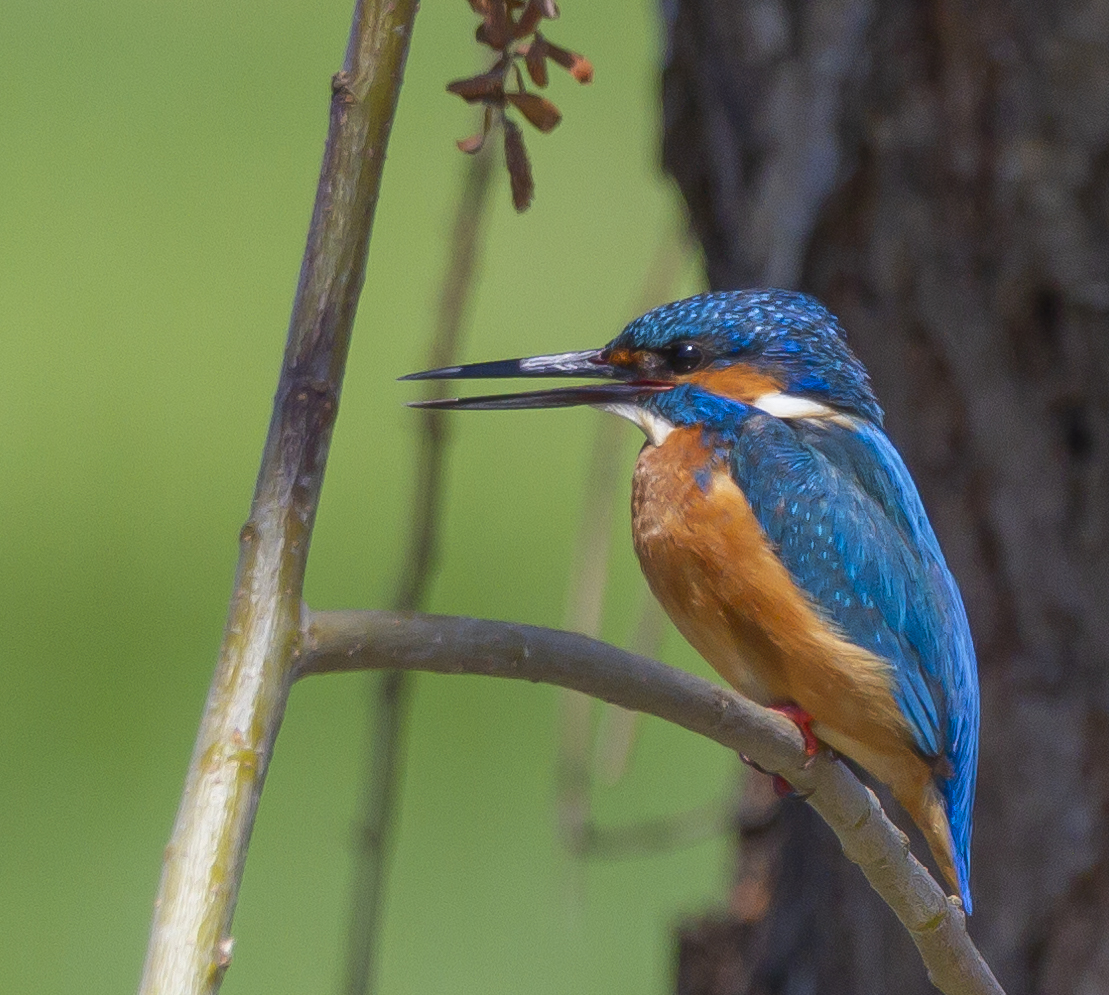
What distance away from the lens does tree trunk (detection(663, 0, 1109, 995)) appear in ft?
6.26

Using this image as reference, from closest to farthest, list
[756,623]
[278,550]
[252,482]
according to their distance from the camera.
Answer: [278,550] < [756,623] < [252,482]

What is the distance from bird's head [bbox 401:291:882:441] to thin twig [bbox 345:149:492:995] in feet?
0.36


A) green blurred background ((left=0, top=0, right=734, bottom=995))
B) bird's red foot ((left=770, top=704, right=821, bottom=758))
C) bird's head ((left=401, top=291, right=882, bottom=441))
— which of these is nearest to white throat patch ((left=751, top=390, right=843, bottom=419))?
bird's head ((left=401, top=291, right=882, bottom=441))

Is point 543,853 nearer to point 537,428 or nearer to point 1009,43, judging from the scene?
point 537,428

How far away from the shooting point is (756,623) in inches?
57.2

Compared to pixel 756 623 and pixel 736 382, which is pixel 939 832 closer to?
pixel 756 623

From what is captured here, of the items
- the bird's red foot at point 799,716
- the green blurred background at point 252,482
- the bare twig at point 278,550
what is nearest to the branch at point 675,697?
Answer: the bare twig at point 278,550

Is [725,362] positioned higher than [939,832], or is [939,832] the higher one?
[725,362]

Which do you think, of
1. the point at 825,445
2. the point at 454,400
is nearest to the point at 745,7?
the point at 825,445

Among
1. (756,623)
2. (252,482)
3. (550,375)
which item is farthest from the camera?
(252,482)

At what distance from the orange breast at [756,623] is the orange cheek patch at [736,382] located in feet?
0.31

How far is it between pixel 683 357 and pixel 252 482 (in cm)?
231

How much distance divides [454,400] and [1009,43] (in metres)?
0.92

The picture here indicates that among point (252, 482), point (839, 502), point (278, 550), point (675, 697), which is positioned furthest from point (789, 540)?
point (252, 482)
